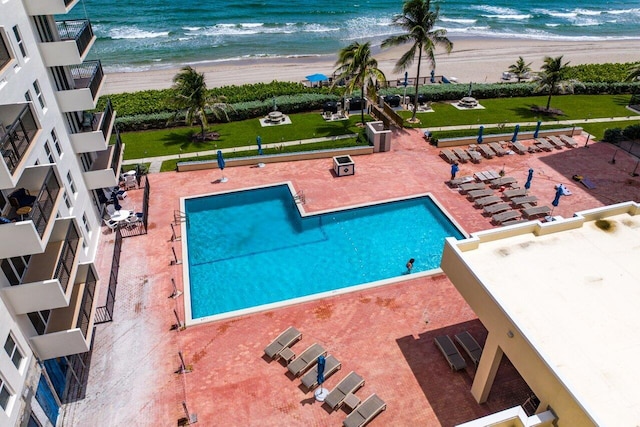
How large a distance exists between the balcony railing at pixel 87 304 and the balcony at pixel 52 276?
4.99ft

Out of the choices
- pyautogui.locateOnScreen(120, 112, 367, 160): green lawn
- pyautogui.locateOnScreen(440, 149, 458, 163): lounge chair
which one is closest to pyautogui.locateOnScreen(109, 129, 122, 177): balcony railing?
pyautogui.locateOnScreen(120, 112, 367, 160): green lawn

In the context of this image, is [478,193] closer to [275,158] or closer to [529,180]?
[529,180]

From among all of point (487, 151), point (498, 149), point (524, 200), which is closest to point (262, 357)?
point (524, 200)

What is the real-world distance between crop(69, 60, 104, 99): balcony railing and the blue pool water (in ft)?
30.2

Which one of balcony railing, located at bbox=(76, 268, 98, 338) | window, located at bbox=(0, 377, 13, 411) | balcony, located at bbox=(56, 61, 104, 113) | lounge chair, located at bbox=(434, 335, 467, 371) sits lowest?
lounge chair, located at bbox=(434, 335, 467, 371)

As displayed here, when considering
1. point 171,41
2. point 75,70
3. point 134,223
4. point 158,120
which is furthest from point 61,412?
point 171,41

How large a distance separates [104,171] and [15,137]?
10648 mm

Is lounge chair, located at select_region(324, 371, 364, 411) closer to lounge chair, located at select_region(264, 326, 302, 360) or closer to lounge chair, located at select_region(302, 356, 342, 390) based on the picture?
lounge chair, located at select_region(302, 356, 342, 390)

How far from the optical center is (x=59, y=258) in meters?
15.2

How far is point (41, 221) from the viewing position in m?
14.2

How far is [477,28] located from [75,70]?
89.1m

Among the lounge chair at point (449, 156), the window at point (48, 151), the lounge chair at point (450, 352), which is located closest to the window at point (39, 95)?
the window at point (48, 151)

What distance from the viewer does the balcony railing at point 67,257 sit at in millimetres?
15227

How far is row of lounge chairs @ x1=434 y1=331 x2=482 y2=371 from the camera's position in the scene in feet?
56.3
